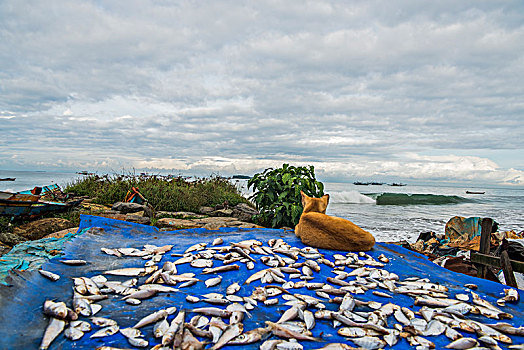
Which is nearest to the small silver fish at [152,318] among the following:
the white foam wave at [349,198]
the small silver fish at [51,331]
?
the small silver fish at [51,331]

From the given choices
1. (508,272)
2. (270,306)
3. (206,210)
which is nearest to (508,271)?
(508,272)

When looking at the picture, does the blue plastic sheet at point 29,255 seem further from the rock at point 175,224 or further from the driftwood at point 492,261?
the driftwood at point 492,261

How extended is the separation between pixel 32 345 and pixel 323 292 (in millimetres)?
1905

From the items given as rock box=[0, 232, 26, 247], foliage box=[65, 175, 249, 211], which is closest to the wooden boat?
rock box=[0, 232, 26, 247]

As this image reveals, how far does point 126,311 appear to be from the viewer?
2.03 m

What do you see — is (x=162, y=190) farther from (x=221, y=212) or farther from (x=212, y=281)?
(x=212, y=281)

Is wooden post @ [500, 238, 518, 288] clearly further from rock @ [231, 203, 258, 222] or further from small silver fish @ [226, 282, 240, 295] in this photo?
rock @ [231, 203, 258, 222]

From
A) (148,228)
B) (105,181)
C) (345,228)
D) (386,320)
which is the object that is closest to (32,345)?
(386,320)

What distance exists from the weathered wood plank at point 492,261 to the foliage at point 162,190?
611 centimetres

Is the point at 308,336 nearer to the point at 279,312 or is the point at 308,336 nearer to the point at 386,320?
the point at 279,312

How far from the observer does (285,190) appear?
5984mm

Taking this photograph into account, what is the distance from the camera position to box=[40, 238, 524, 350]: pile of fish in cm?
178

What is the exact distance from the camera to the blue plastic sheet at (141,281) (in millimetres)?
1736

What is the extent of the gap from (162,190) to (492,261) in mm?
7641
